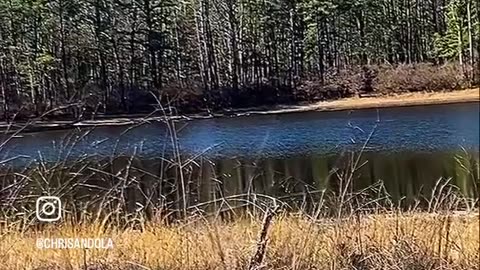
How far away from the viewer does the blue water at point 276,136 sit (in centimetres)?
208

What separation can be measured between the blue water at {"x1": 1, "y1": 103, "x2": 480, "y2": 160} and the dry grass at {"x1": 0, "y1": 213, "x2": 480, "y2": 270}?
0.21 m

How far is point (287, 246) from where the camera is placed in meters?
2.12

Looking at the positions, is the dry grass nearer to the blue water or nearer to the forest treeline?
the blue water

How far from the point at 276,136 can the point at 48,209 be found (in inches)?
26.8

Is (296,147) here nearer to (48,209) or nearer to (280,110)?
(280,110)

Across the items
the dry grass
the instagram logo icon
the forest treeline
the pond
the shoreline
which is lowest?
the dry grass

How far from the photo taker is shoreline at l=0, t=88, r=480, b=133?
2.11 metres

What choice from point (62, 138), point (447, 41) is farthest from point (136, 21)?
point (447, 41)

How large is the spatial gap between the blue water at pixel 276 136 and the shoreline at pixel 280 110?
2 centimetres

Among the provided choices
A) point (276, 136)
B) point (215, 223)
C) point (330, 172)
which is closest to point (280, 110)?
point (276, 136)

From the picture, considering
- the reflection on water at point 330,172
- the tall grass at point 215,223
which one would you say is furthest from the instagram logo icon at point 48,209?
the reflection on water at point 330,172

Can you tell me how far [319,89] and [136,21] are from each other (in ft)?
1.83

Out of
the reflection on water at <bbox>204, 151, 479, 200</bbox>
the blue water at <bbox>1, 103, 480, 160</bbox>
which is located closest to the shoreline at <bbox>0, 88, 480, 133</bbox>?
the blue water at <bbox>1, 103, 480, 160</bbox>

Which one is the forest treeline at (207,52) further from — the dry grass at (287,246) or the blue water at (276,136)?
the dry grass at (287,246)
